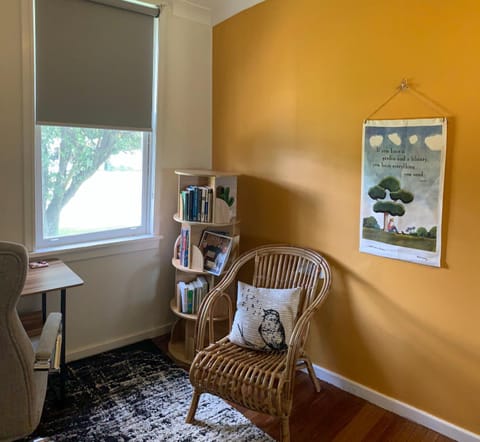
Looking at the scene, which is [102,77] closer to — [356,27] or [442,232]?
[356,27]

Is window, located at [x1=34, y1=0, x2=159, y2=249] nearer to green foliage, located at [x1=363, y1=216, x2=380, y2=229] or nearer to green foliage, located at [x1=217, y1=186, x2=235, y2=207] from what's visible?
green foliage, located at [x1=217, y1=186, x2=235, y2=207]

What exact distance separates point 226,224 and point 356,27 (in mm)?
1385

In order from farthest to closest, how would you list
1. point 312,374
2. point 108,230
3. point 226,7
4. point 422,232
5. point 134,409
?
point 226,7, point 108,230, point 312,374, point 134,409, point 422,232

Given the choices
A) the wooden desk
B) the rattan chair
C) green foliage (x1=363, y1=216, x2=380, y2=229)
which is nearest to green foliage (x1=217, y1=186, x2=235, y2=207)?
the rattan chair

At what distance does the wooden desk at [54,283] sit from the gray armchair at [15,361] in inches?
21.3

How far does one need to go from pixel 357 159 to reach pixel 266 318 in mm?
1019

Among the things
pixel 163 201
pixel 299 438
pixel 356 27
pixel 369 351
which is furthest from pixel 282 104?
pixel 299 438

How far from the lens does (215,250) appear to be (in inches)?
109

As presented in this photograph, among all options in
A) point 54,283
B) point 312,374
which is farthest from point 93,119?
point 312,374

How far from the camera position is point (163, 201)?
3.06 metres

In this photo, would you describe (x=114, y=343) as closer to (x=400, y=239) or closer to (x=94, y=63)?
(x=94, y=63)

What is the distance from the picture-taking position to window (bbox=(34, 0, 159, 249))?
2465mm

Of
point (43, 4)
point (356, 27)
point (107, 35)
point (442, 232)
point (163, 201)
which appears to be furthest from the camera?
point (163, 201)

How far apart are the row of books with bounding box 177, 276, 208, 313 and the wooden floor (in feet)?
2.46
